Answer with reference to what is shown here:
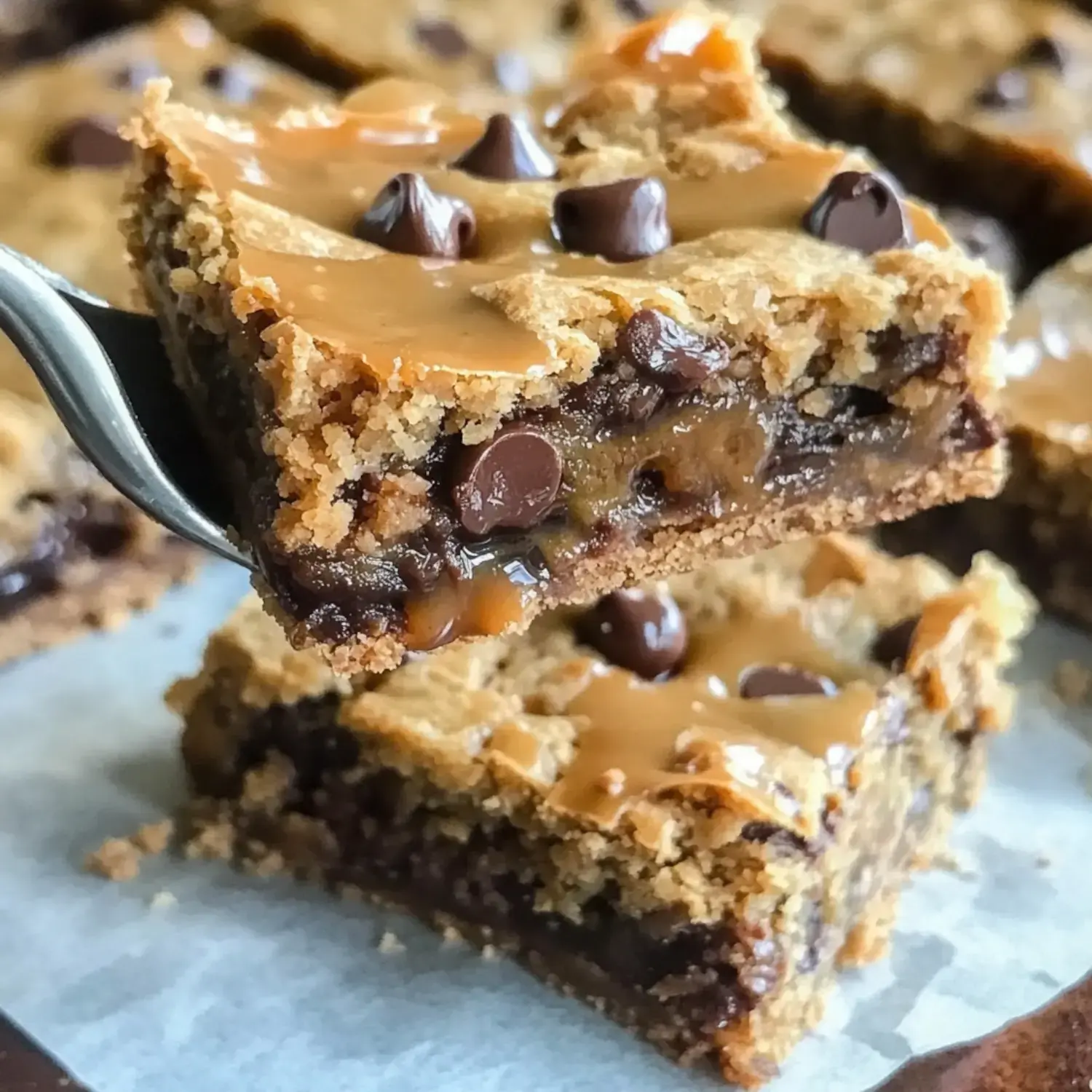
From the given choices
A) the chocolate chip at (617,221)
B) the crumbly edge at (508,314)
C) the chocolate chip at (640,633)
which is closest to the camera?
the crumbly edge at (508,314)

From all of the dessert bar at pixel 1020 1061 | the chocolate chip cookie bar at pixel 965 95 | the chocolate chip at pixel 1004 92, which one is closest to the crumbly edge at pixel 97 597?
the dessert bar at pixel 1020 1061

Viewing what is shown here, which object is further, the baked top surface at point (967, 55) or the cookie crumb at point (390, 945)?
the baked top surface at point (967, 55)

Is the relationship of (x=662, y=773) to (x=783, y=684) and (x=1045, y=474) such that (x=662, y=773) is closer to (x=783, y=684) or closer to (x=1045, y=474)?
(x=783, y=684)

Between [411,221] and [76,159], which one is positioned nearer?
[411,221]

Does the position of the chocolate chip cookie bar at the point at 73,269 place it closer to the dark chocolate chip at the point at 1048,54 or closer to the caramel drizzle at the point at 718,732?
the caramel drizzle at the point at 718,732

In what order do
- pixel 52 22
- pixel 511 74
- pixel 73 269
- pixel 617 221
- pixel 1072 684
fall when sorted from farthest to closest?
pixel 52 22, pixel 511 74, pixel 73 269, pixel 1072 684, pixel 617 221

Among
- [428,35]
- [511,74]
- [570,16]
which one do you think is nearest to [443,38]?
[428,35]

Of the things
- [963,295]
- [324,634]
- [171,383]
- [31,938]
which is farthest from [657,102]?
[31,938]
